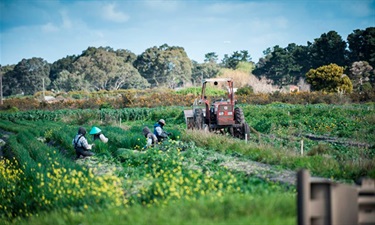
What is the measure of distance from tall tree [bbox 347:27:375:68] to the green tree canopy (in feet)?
49.2

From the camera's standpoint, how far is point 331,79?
155 feet

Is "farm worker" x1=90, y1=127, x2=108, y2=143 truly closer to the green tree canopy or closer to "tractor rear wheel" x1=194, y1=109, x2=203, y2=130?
"tractor rear wheel" x1=194, y1=109, x2=203, y2=130

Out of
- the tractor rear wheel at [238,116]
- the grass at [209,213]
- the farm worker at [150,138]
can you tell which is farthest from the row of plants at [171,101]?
the grass at [209,213]

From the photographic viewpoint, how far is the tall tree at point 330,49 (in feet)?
210

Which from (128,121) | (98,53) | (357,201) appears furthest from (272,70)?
(357,201)

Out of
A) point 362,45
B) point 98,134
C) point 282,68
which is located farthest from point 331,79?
point 98,134

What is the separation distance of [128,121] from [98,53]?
1926 inches

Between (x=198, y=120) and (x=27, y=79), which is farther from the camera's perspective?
(x=27, y=79)

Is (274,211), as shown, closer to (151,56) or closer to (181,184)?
(181,184)

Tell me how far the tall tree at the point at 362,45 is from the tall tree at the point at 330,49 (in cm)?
118

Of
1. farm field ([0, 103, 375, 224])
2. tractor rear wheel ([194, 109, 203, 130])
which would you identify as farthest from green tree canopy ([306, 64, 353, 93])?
tractor rear wheel ([194, 109, 203, 130])

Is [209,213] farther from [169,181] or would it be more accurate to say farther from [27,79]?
[27,79]

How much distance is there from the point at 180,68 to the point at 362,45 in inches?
1375

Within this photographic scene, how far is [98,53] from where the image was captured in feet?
271
